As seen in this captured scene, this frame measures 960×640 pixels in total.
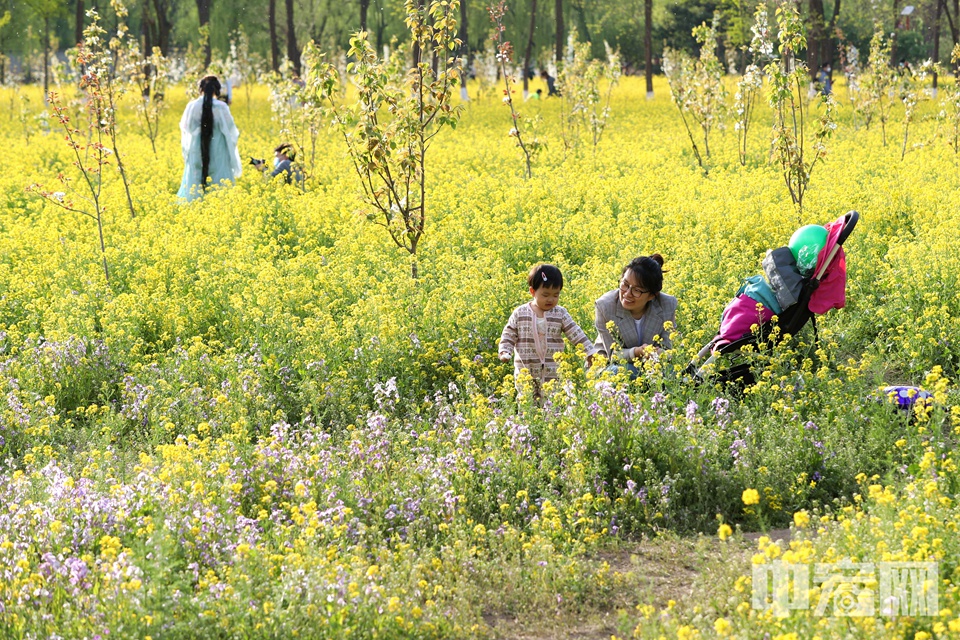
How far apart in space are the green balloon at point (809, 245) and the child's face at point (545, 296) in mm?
1487

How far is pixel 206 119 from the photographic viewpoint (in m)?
13.6

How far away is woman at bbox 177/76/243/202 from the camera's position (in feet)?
45.0

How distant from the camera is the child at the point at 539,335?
6.35m

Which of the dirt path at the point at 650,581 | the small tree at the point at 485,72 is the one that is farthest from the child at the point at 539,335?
the small tree at the point at 485,72

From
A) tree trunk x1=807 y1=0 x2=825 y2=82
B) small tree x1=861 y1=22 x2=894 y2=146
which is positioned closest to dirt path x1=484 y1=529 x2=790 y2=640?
small tree x1=861 y1=22 x2=894 y2=146

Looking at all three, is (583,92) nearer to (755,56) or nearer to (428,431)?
(755,56)

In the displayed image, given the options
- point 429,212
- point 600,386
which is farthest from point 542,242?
point 600,386

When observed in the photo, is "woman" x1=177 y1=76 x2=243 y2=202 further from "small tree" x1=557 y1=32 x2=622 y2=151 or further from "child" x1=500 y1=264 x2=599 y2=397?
"child" x1=500 y1=264 x2=599 y2=397

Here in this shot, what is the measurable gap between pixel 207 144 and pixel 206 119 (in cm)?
51

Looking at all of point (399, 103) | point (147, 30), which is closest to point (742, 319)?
point (399, 103)

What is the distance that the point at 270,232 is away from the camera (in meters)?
11.2

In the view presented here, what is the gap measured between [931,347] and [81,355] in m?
5.77

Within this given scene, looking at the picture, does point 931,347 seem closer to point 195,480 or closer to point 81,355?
point 195,480

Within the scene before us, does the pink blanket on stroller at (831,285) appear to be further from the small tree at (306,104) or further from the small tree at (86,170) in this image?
the small tree at (86,170)
